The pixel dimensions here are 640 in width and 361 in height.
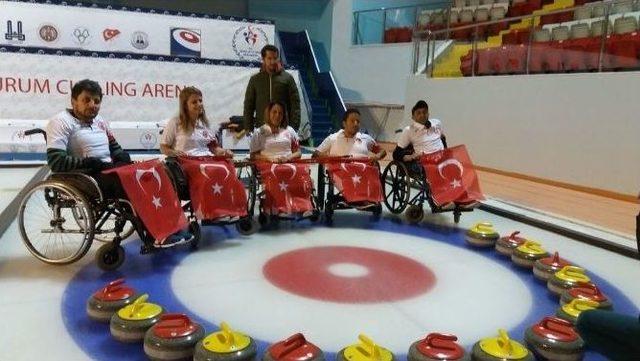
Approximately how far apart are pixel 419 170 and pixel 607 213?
1988mm

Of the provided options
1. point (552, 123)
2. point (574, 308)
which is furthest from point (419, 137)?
point (552, 123)

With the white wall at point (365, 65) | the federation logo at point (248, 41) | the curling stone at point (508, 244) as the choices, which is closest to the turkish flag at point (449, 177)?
the curling stone at point (508, 244)

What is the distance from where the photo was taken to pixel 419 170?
4078 millimetres

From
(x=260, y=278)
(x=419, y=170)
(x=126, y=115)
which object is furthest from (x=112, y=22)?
(x=260, y=278)

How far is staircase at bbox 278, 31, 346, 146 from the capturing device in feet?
35.0

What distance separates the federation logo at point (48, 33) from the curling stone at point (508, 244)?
698 cm

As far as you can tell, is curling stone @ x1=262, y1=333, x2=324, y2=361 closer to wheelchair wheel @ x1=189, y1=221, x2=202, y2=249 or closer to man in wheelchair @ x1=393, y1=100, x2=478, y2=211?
wheelchair wheel @ x1=189, y1=221, x2=202, y2=249

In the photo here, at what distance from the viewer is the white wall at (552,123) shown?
5539 mm

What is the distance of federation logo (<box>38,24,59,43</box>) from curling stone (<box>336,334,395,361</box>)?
24.3ft

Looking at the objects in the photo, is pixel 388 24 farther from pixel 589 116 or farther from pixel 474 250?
pixel 474 250

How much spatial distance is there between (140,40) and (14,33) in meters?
1.69

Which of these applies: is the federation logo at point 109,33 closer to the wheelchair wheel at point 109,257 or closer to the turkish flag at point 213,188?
the turkish flag at point 213,188

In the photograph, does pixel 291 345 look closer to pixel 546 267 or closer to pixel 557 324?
pixel 557 324

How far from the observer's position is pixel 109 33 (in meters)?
7.82
